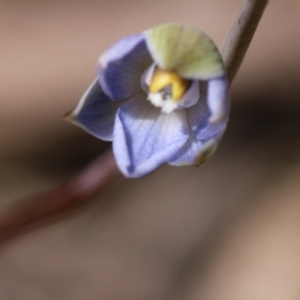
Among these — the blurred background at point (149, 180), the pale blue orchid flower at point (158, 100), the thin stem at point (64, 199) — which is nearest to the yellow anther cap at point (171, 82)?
the pale blue orchid flower at point (158, 100)

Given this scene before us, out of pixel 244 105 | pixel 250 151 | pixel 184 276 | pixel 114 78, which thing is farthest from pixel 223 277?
pixel 114 78

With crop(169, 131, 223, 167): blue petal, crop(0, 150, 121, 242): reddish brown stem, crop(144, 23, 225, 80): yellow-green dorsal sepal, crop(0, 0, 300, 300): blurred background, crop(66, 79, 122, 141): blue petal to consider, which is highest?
crop(144, 23, 225, 80): yellow-green dorsal sepal

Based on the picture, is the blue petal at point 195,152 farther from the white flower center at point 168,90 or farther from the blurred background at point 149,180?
the blurred background at point 149,180

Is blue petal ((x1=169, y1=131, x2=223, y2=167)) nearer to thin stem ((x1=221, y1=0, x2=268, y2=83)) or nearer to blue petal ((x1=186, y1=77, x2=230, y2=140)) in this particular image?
blue petal ((x1=186, y1=77, x2=230, y2=140))

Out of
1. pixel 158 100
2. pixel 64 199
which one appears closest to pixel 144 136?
pixel 158 100

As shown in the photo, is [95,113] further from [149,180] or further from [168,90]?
[149,180]

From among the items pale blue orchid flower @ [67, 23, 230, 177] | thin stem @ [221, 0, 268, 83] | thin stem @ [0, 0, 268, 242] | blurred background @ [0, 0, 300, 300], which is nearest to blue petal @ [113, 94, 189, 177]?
pale blue orchid flower @ [67, 23, 230, 177]
